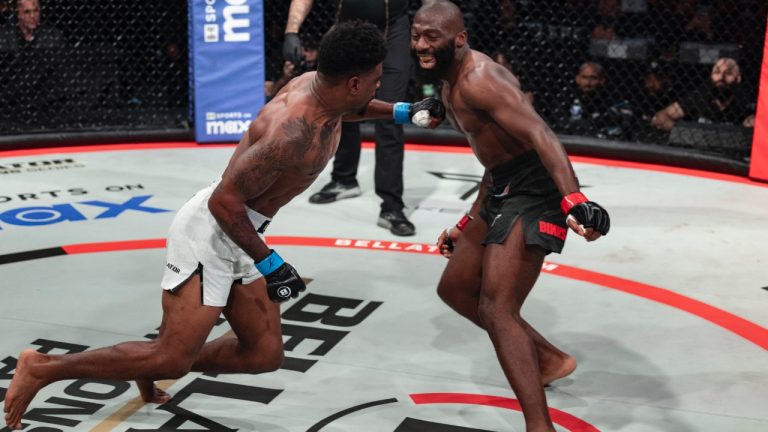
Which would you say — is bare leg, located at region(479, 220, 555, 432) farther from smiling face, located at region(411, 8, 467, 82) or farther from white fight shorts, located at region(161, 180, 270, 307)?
white fight shorts, located at region(161, 180, 270, 307)

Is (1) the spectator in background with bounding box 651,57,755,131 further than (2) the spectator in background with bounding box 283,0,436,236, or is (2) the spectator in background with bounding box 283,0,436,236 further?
(1) the spectator in background with bounding box 651,57,755,131

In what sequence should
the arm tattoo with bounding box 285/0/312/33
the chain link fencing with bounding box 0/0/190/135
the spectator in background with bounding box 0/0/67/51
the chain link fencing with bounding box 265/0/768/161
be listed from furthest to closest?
the chain link fencing with bounding box 0/0/190/135, the spectator in background with bounding box 0/0/67/51, the chain link fencing with bounding box 265/0/768/161, the arm tattoo with bounding box 285/0/312/33

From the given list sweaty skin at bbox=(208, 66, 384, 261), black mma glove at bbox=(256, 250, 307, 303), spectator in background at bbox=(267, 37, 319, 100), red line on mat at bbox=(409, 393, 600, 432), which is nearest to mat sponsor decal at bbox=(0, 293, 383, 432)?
red line on mat at bbox=(409, 393, 600, 432)

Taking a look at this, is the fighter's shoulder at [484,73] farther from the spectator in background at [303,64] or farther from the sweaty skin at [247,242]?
the spectator in background at [303,64]

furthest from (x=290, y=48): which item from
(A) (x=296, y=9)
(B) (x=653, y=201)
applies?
(B) (x=653, y=201)

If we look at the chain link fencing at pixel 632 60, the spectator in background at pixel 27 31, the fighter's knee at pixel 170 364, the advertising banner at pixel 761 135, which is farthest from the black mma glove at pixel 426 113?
the spectator in background at pixel 27 31

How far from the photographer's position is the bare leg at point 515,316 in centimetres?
253

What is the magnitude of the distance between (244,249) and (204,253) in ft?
0.52

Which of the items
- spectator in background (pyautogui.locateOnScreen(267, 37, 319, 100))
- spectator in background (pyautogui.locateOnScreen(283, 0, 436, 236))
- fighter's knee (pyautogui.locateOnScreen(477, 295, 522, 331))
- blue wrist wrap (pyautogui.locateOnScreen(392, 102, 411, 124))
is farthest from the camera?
spectator in background (pyautogui.locateOnScreen(267, 37, 319, 100))

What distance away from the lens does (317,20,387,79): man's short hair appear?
8.08 feet

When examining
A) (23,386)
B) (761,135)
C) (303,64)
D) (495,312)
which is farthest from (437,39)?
(303,64)

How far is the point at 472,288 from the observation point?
2.92 metres

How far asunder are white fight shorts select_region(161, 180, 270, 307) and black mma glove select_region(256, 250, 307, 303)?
17 centimetres

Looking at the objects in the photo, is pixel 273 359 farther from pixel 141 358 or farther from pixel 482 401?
pixel 482 401
